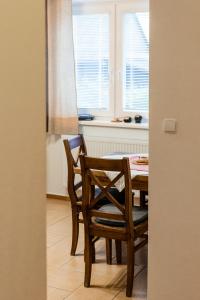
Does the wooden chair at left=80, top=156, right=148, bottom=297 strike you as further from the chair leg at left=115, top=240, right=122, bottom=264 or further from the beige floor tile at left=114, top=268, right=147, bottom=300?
the chair leg at left=115, top=240, right=122, bottom=264

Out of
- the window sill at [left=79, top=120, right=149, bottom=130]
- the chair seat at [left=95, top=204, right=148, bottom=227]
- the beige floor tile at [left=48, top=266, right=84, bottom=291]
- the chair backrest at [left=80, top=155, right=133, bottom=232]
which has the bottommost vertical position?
the beige floor tile at [left=48, top=266, right=84, bottom=291]

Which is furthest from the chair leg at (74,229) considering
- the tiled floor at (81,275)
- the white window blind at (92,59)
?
the white window blind at (92,59)

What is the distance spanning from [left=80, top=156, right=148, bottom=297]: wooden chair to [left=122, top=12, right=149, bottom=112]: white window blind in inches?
79.7

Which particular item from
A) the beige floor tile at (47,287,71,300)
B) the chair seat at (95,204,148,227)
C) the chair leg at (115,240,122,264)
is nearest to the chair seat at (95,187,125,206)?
the chair seat at (95,204,148,227)
